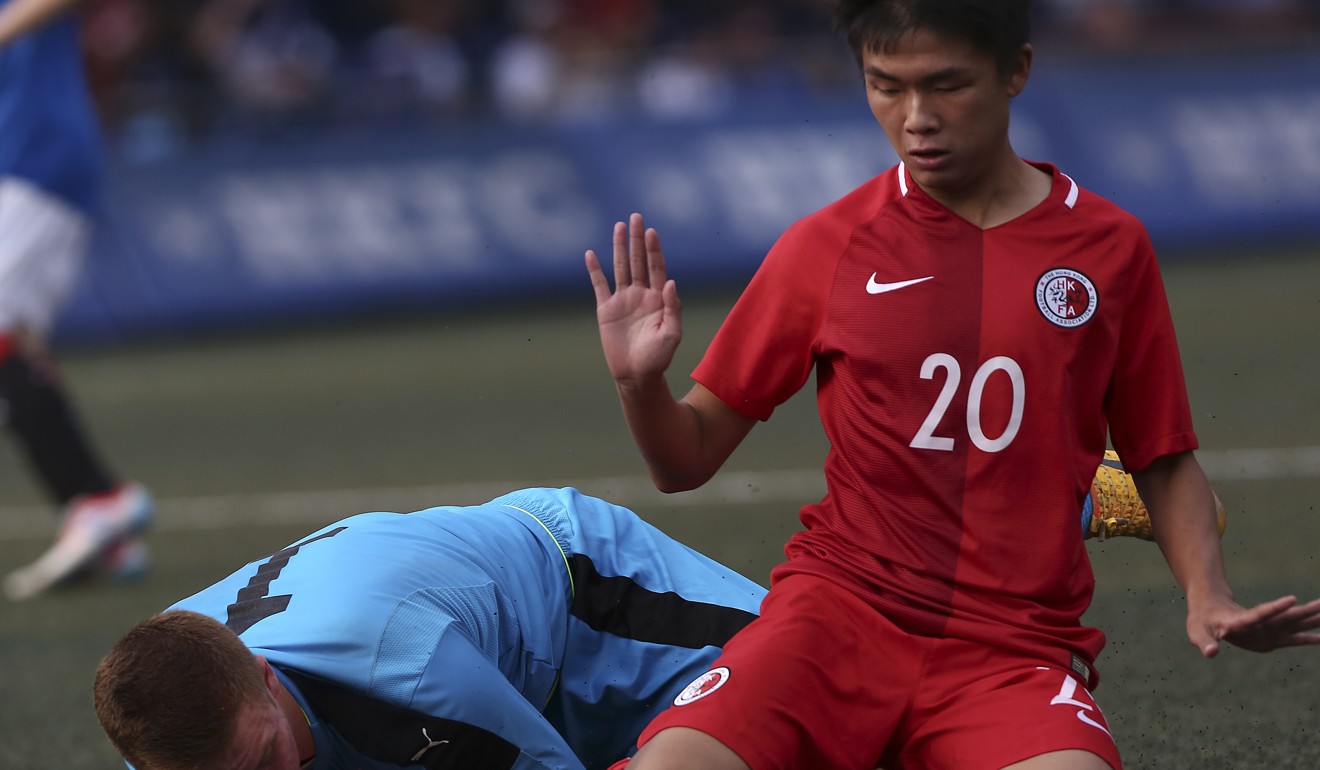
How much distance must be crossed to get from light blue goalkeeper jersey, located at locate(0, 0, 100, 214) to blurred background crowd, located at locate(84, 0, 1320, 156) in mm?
5641

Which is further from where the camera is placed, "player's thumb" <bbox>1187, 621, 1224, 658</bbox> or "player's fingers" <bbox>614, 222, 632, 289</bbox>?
"player's fingers" <bbox>614, 222, 632, 289</bbox>

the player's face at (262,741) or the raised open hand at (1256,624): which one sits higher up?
the player's face at (262,741)

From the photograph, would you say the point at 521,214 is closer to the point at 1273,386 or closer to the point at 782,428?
the point at 782,428

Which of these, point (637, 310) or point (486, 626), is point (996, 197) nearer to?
point (637, 310)

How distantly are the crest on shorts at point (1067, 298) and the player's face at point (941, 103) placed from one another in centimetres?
24

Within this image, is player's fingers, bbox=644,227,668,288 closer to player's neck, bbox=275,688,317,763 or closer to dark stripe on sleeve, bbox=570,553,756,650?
dark stripe on sleeve, bbox=570,553,756,650

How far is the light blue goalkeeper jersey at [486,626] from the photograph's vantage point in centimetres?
286

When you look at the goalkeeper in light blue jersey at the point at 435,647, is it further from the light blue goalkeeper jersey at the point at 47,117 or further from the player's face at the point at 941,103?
the light blue goalkeeper jersey at the point at 47,117

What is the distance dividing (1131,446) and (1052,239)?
39 cm

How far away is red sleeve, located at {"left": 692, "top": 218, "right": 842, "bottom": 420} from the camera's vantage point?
303cm

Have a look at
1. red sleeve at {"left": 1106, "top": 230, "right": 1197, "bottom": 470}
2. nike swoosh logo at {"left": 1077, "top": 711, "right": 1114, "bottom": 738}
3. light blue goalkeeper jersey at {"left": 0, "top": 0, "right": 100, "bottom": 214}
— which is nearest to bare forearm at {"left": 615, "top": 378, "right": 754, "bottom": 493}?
red sleeve at {"left": 1106, "top": 230, "right": 1197, "bottom": 470}

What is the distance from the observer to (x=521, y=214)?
11.9 m

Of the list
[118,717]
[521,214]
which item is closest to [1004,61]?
[118,717]

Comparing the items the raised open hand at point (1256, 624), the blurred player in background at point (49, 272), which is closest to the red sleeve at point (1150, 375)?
the raised open hand at point (1256, 624)
